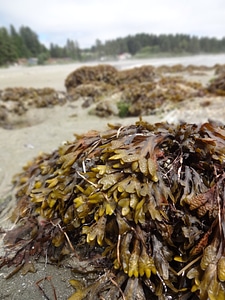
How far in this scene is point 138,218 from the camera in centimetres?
131

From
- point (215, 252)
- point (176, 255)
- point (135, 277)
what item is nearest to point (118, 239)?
point (135, 277)

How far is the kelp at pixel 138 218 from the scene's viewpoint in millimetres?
1214

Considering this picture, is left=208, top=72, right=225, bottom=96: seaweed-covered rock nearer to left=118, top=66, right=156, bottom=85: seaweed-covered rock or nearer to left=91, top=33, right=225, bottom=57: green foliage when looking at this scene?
left=118, top=66, right=156, bottom=85: seaweed-covered rock

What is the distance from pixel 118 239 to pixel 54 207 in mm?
538

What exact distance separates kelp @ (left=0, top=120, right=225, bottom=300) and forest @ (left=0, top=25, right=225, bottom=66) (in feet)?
180

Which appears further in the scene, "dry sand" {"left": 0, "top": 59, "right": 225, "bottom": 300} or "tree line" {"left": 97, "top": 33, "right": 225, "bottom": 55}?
"tree line" {"left": 97, "top": 33, "right": 225, "bottom": 55}

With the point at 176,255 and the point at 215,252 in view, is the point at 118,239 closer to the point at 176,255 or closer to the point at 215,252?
the point at 176,255

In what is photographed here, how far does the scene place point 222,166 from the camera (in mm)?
1440

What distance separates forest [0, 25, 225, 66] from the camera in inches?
2366

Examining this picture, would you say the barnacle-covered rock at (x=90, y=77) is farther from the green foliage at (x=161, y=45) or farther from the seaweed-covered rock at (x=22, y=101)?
the green foliage at (x=161, y=45)

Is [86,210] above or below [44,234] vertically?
above

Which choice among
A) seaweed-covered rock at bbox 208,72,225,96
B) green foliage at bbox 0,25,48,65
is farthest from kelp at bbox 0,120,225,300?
green foliage at bbox 0,25,48,65

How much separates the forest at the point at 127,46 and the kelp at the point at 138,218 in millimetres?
54973

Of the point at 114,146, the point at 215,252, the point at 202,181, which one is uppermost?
the point at 114,146
